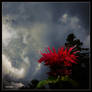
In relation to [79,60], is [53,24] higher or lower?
higher

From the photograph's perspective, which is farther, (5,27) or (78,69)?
(5,27)

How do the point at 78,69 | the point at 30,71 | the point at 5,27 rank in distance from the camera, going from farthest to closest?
the point at 30,71 < the point at 5,27 < the point at 78,69

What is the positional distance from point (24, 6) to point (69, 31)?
709 mm

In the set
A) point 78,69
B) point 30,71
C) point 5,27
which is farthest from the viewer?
point 30,71

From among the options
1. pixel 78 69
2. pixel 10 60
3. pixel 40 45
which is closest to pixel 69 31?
pixel 40 45

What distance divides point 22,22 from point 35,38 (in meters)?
0.29

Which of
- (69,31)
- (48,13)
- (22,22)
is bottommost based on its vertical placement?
(69,31)

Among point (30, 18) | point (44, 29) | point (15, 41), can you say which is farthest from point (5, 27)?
point (44, 29)

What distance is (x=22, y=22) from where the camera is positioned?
145 centimetres

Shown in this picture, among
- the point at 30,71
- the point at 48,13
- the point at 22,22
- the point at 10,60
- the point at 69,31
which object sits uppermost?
the point at 48,13

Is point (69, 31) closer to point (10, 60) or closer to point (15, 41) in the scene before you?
point (15, 41)

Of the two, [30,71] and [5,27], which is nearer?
[5,27]

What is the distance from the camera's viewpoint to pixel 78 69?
47.0 inches

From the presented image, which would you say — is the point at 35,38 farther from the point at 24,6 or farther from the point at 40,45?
the point at 24,6
